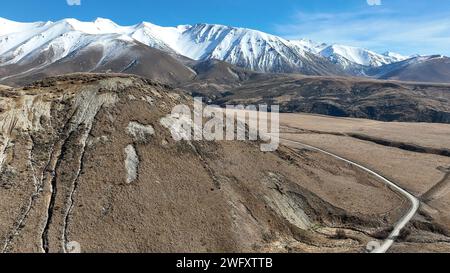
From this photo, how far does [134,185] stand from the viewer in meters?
46.1

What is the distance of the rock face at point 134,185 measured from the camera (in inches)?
1588

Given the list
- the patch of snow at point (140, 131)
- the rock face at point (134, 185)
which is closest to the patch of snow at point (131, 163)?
the rock face at point (134, 185)

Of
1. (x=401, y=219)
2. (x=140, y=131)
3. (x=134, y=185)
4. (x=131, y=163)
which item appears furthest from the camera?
(x=401, y=219)

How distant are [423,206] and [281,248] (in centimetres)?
2539

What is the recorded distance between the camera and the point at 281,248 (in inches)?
1729

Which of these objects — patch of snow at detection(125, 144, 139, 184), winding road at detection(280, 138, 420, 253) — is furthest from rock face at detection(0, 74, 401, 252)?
winding road at detection(280, 138, 420, 253)

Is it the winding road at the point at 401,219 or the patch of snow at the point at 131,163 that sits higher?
the patch of snow at the point at 131,163

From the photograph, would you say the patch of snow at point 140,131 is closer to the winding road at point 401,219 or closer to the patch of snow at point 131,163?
the patch of snow at point 131,163

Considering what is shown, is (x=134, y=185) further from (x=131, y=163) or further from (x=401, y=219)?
(x=401, y=219)

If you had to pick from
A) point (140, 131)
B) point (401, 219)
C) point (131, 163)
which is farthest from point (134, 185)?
point (401, 219)

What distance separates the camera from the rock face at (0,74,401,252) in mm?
40344

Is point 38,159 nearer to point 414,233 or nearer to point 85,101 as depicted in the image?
point 85,101

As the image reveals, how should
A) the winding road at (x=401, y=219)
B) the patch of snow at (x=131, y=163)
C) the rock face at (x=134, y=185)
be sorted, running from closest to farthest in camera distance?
the rock face at (x=134, y=185) < the winding road at (x=401, y=219) < the patch of snow at (x=131, y=163)
